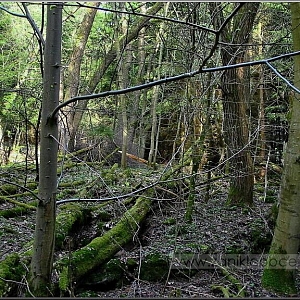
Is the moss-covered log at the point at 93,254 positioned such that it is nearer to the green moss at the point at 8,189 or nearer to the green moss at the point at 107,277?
the green moss at the point at 107,277

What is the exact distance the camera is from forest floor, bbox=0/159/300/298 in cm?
377

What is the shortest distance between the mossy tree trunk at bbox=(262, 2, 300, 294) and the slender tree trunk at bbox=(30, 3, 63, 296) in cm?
251

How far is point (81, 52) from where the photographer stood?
10578 mm

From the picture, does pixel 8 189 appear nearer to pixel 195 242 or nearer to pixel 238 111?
pixel 195 242

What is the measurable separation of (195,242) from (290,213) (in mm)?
1738

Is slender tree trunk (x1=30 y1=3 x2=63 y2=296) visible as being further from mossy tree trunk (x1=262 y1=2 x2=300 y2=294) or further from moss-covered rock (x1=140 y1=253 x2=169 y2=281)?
mossy tree trunk (x1=262 y1=2 x2=300 y2=294)

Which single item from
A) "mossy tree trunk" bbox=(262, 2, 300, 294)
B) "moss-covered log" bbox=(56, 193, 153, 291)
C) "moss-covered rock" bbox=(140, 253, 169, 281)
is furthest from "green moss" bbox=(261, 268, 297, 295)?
"moss-covered log" bbox=(56, 193, 153, 291)

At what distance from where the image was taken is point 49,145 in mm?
2246

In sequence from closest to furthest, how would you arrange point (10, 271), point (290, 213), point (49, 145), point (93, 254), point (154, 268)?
point (49, 145)
point (10, 271)
point (290, 213)
point (93, 254)
point (154, 268)

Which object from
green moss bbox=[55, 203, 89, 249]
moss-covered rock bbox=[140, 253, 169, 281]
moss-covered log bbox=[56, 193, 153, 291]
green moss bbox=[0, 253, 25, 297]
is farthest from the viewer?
green moss bbox=[55, 203, 89, 249]

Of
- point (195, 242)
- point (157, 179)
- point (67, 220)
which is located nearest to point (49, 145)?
point (67, 220)

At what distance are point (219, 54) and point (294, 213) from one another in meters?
3.35

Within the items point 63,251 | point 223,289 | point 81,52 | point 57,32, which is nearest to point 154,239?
→ point 63,251

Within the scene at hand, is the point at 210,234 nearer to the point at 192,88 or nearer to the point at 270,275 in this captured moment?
the point at 270,275
